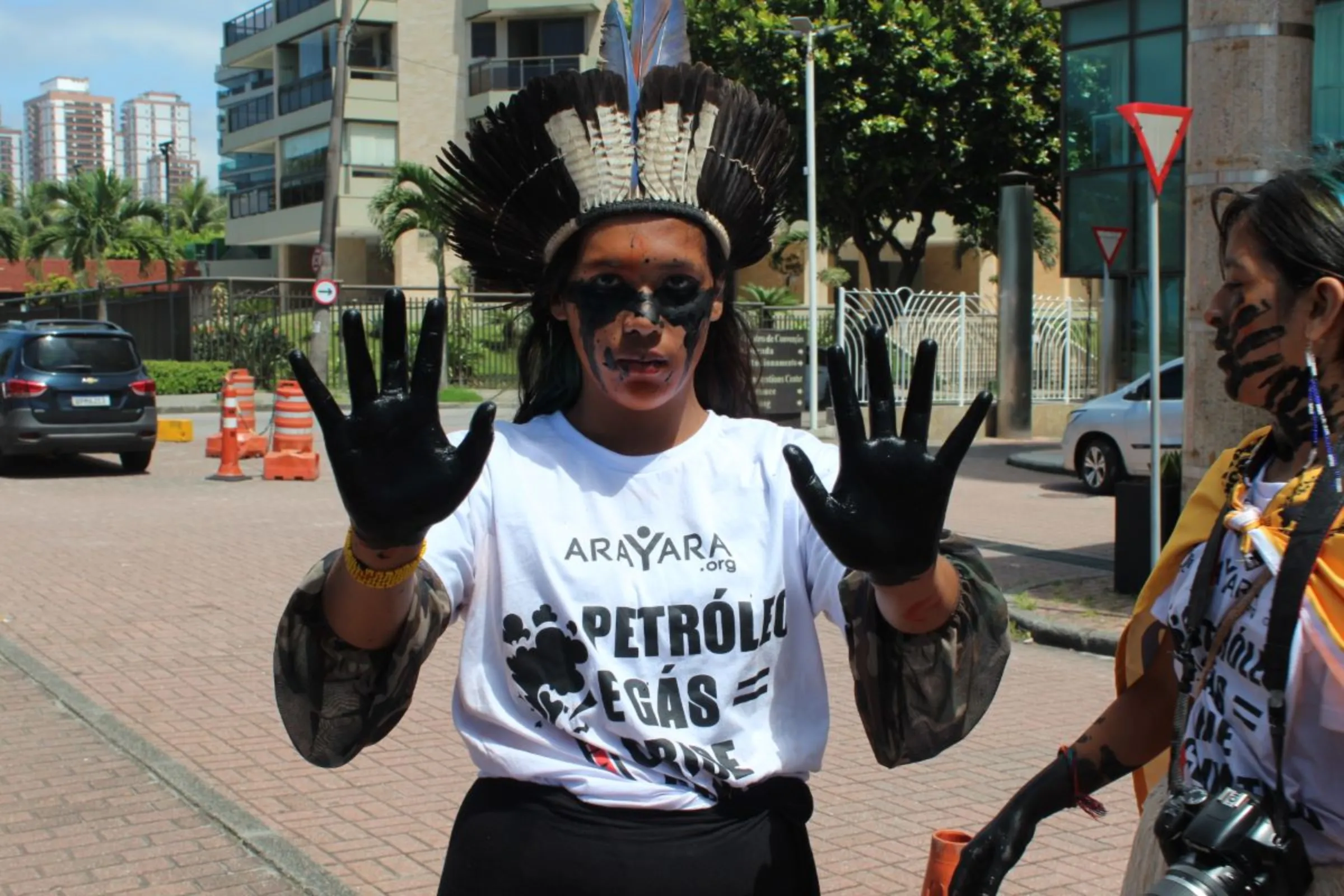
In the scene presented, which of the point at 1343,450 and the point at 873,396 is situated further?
the point at 1343,450

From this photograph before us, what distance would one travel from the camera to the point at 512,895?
202 cm

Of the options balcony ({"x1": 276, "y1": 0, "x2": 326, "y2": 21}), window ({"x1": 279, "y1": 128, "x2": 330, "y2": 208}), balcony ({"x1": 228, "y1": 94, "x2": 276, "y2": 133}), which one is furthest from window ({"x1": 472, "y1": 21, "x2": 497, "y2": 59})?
balcony ({"x1": 228, "y1": 94, "x2": 276, "y2": 133})

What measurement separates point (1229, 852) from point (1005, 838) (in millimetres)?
380

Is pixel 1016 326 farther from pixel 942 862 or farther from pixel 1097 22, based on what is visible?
pixel 942 862

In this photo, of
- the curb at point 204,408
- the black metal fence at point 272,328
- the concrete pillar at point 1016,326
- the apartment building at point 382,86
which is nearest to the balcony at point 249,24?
the apartment building at point 382,86

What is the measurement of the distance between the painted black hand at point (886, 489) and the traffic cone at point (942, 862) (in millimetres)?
764

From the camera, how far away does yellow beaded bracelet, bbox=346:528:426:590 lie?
1895 millimetres

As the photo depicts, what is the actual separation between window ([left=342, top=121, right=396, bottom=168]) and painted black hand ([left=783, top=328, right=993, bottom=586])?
41.8 metres

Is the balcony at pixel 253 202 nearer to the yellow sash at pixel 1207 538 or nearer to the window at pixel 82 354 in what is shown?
the window at pixel 82 354

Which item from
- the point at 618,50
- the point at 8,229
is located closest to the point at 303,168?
the point at 8,229

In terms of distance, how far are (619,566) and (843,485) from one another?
0.36 metres

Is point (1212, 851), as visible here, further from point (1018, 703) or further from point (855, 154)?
point (855, 154)

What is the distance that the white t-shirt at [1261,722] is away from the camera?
2023mm

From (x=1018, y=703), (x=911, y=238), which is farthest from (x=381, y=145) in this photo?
(x=1018, y=703)
